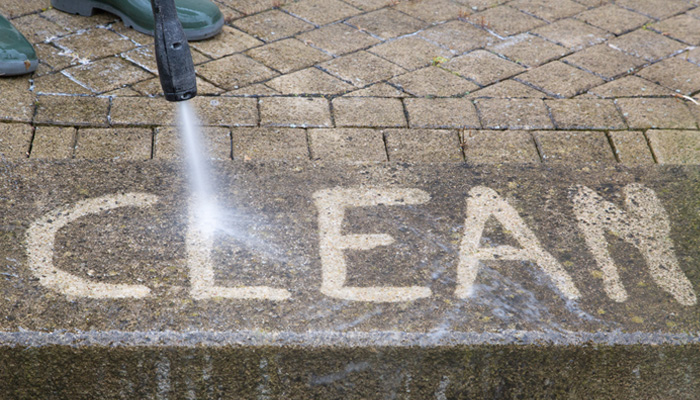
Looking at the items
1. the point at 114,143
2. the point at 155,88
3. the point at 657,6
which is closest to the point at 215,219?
the point at 114,143

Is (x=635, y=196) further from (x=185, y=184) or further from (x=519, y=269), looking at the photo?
(x=185, y=184)

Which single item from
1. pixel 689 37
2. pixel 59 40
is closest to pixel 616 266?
pixel 689 37

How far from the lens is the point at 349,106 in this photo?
306 cm

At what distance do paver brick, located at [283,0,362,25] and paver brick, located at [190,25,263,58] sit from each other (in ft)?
1.31

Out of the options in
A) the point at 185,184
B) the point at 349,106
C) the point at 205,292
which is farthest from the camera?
the point at 349,106

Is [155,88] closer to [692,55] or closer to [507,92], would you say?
[507,92]

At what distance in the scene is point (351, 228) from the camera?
2.20 metres

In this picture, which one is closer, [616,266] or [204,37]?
[616,266]

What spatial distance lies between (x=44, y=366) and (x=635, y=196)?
6.32 feet

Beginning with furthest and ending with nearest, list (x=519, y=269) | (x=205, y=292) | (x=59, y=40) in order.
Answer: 1. (x=59, y=40)
2. (x=519, y=269)
3. (x=205, y=292)

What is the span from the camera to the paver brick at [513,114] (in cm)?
298

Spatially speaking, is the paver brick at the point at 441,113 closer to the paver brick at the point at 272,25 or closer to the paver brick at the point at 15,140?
the paver brick at the point at 272,25

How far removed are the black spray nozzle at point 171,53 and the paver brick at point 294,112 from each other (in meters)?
0.67

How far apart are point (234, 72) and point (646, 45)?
85.6 inches
